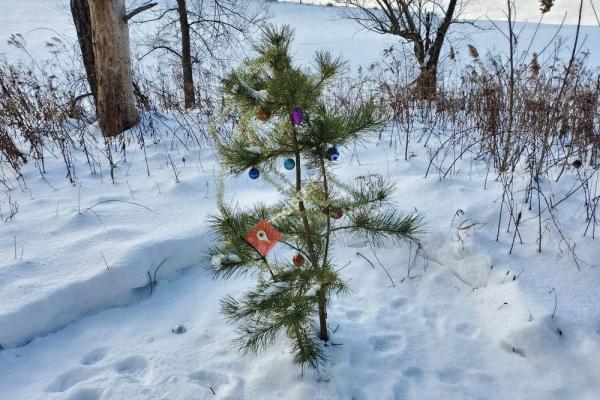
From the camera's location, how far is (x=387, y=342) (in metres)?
1.82

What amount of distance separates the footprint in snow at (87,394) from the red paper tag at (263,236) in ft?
2.85

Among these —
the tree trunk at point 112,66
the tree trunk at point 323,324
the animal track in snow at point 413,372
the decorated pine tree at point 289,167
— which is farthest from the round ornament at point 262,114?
the tree trunk at point 112,66

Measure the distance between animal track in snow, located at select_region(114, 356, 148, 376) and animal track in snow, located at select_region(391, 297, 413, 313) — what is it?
1161 millimetres

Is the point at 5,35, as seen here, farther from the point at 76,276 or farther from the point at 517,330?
the point at 517,330

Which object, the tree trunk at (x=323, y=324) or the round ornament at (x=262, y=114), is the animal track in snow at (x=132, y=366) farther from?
the round ornament at (x=262, y=114)

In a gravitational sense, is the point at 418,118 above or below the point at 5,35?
below

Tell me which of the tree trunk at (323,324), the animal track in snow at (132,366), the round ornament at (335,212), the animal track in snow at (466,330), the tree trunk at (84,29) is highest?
the tree trunk at (84,29)

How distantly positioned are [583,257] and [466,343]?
0.76 meters

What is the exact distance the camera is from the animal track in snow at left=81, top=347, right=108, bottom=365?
5.96ft

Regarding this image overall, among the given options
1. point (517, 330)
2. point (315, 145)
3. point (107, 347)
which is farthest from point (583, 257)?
point (107, 347)

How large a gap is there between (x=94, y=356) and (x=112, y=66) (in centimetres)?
324

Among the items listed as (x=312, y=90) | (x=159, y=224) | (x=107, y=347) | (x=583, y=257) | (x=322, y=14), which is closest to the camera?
(x=312, y=90)

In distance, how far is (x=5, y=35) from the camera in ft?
57.8

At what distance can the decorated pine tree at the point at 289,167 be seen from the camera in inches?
52.1
